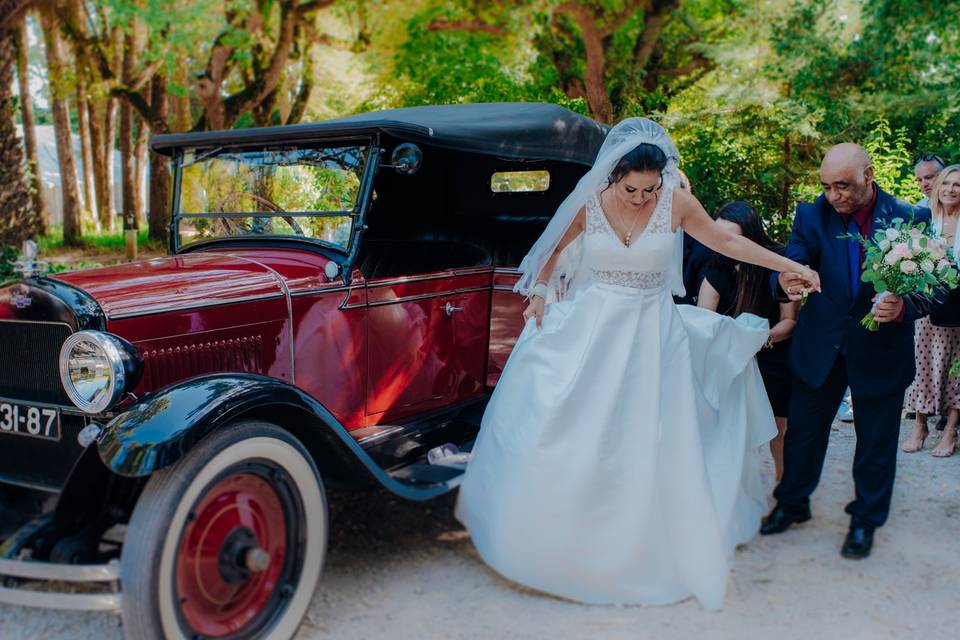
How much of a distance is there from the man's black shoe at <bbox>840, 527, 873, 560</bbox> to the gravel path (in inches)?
1.7

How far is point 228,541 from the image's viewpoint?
2.81 m

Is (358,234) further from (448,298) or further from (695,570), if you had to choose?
(695,570)

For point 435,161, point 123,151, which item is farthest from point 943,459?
point 123,151

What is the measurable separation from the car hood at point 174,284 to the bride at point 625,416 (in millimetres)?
1255

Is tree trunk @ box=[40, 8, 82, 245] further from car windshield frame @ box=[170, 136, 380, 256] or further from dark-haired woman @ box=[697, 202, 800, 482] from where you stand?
dark-haired woman @ box=[697, 202, 800, 482]

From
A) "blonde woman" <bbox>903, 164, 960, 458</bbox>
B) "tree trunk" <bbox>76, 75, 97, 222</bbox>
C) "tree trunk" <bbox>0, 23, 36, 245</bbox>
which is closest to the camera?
"blonde woman" <bbox>903, 164, 960, 458</bbox>

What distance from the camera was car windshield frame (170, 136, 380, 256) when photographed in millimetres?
3938

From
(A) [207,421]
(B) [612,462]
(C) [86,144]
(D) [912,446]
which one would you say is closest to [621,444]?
(B) [612,462]

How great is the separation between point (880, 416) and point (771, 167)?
6.36 metres

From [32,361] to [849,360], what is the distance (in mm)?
3525

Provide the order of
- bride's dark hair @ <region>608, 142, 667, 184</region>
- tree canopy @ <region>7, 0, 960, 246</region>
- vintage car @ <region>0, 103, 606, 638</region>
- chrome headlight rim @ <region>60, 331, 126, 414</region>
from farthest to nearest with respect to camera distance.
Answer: tree canopy @ <region>7, 0, 960, 246</region> < bride's dark hair @ <region>608, 142, 667, 184</region> < chrome headlight rim @ <region>60, 331, 126, 414</region> < vintage car @ <region>0, 103, 606, 638</region>

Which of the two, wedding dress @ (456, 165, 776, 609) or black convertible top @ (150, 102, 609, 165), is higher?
black convertible top @ (150, 102, 609, 165)

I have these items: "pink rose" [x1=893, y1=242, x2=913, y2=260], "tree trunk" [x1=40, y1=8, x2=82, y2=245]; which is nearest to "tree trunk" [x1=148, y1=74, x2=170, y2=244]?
"tree trunk" [x1=40, y1=8, x2=82, y2=245]

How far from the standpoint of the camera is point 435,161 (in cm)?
557
